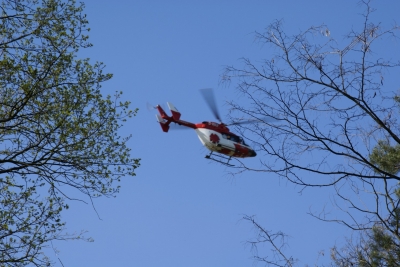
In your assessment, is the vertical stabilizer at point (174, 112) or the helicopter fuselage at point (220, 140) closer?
the helicopter fuselage at point (220, 140)

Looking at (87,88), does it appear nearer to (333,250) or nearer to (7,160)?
(7,160)

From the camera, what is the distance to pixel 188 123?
83.3ft

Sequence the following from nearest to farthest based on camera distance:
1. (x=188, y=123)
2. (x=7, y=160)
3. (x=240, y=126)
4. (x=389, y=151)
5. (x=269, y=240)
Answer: (x=240, y=126) < (x=269, y=240) < (x=7, y=160) < (x=389, y=151) < (x=188, y=123)

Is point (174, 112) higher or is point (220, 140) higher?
point (174, 112)

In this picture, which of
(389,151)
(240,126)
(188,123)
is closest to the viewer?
(240,126)

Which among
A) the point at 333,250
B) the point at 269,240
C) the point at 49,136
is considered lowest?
the point at 269,240

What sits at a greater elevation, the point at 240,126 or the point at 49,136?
the point at 49,136

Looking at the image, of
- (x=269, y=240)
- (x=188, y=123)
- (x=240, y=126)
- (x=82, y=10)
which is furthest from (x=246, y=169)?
(x=188, y=123)

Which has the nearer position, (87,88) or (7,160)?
(7,160)

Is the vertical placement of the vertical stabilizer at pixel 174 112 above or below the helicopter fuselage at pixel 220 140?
above

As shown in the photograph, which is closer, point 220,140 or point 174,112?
point 220,140

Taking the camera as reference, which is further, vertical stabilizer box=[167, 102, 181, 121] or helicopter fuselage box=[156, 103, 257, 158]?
vertical stabilizer box=[167, 102, 181, 121]

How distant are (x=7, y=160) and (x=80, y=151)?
1.07 metres

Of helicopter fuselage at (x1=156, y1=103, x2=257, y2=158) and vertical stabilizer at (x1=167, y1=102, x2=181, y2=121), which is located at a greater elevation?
vertical stabilizer at (x1=167, y1=102, x2=181, y2=121)
